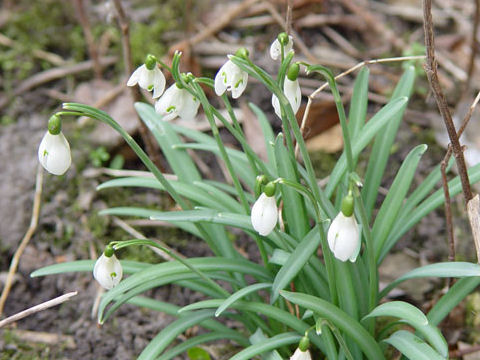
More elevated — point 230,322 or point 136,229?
point 136,229

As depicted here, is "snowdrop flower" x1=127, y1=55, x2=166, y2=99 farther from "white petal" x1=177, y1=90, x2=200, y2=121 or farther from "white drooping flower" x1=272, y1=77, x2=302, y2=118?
"white drooping flower" x1=272, y1=77, x2=302, y2=118

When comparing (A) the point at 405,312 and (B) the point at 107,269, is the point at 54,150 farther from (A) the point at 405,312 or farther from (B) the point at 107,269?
(A) the point at 405,312

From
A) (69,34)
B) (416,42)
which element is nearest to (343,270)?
(416,42)

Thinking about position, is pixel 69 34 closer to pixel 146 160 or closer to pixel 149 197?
pixel 149 197

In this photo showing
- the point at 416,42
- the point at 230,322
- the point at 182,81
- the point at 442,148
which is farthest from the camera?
the point at 416,42

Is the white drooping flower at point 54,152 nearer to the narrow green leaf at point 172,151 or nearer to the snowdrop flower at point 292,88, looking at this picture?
the snowdrop flower at point 292,88

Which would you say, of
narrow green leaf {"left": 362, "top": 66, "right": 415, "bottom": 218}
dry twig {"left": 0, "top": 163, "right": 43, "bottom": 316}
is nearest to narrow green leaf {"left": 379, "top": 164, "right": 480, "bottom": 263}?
narrow green leaf {"left": 362, "top": 66, "right": 415, "bottom": 218}

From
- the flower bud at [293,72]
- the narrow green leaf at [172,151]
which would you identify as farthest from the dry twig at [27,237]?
the flower bud at [293,72]
